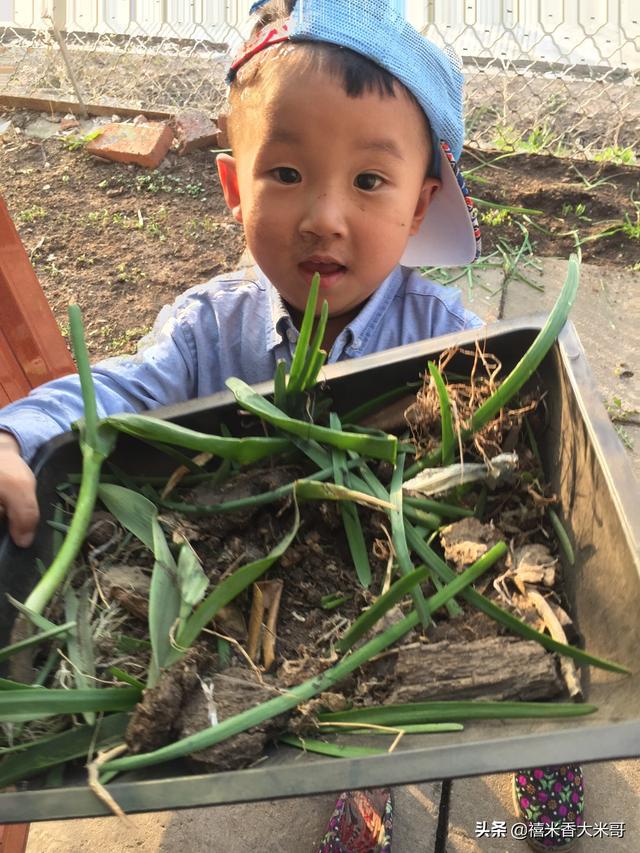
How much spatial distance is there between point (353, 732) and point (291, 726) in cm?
5

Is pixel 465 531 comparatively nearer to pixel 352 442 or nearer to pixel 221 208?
pixel 352 442

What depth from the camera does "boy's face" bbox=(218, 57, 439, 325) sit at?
3.40 ft

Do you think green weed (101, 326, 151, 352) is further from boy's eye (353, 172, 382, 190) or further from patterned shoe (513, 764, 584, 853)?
patterned shoe (513, 764, 584, 853)

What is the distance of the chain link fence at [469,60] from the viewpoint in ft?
11.3

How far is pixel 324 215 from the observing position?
1.07 meters

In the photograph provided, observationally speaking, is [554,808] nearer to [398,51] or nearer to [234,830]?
[234,830]

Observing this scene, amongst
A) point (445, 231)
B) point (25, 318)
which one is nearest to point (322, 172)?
point (445, 231)

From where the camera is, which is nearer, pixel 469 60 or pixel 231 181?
pixel 231 181

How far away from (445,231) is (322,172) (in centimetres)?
40

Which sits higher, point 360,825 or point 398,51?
point 398,51

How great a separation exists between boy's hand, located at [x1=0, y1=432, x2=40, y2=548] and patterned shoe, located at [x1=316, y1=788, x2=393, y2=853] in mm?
896

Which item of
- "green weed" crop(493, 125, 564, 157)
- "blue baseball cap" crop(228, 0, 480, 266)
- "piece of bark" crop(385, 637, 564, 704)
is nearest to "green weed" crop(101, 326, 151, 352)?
"blue baseball cap" crop(228, 0, 480, 266)

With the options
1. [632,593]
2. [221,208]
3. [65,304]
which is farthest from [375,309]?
[221,208]

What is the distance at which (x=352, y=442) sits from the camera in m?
0.80
